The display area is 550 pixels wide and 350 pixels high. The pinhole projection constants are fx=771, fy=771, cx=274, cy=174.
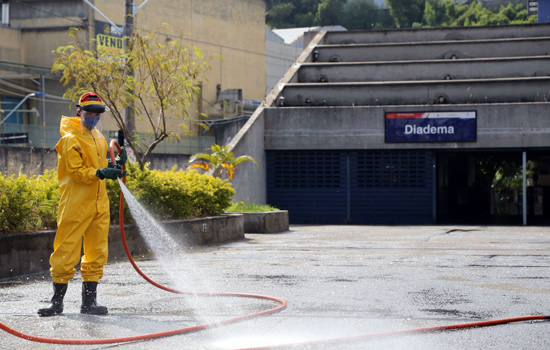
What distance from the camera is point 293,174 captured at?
86.3 ft

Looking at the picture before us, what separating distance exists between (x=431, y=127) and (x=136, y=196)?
44.7 feet

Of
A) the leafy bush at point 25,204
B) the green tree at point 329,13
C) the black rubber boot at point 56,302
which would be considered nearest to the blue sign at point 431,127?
the leafy bush at point 25,204

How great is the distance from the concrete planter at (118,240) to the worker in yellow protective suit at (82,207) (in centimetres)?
289

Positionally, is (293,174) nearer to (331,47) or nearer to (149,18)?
(331,47)

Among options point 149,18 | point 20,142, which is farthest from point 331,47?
point 149,18

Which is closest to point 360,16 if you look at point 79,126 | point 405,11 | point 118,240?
point 405,11

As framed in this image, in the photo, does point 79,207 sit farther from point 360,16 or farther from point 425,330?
point 360,16

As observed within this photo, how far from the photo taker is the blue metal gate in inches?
999

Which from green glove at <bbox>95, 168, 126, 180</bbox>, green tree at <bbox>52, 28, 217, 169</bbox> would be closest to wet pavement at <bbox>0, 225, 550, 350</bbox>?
green glove at <bbox>95, 168, 126, 180</bbox>

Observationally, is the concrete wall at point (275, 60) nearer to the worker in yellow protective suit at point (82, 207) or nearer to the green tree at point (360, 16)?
the green tree at point (360, 16)

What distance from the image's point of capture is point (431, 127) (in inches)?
978

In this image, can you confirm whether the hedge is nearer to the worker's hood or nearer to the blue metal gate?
the worker's hood

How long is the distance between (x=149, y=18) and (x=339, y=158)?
81.9 ft

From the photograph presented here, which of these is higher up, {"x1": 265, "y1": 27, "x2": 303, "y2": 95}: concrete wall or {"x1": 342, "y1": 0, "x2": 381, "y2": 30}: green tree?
{"x1": 342, "y1": 0, "x2": 381, "y2": 30}: green tree
